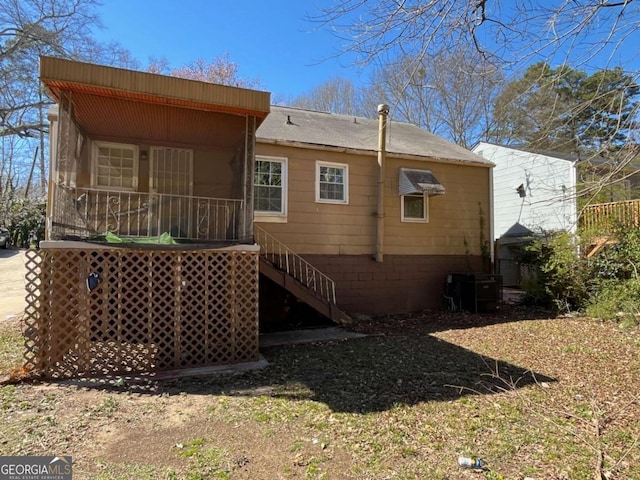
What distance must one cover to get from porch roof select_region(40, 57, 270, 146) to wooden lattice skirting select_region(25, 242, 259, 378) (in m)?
2.11

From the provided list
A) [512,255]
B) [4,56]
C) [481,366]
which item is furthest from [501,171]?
[4,56]

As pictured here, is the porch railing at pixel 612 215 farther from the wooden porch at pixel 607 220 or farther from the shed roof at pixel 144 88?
the shed roof at pixel 144 88

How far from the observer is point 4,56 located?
1570cm

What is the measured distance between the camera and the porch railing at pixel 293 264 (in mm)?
8344

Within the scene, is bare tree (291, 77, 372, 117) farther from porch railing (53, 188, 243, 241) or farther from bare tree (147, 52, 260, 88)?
porch railing (53, 188, 243, 241)

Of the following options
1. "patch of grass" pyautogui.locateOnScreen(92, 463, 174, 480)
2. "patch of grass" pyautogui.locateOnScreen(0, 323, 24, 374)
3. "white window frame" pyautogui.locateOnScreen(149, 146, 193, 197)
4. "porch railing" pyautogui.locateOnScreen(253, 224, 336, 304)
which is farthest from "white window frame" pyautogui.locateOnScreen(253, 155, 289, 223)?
"patch of grass" pyautogui.locateOnScreen(92, 463, 174, 480)

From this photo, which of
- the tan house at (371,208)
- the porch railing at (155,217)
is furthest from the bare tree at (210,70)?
the porch railing at (155,217)

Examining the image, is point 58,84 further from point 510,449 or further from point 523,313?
point 523,313

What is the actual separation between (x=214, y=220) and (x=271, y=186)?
151 cm

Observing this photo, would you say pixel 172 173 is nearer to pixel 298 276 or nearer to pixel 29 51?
pixel 298 276

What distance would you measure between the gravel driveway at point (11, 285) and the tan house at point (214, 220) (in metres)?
1.76

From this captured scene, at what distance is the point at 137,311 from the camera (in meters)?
5.34

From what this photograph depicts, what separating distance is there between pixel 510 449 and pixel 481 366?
2.43m

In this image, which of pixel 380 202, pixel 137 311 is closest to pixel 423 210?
pixel 380 202
